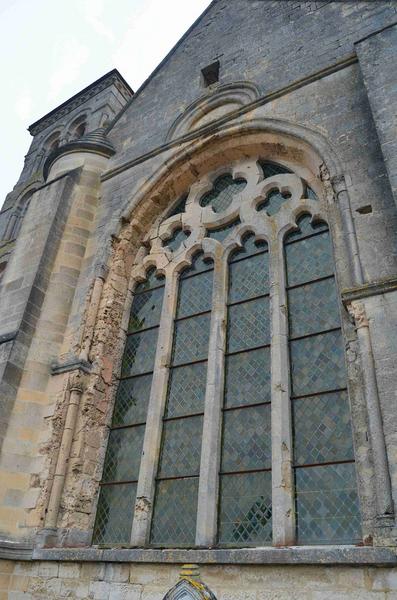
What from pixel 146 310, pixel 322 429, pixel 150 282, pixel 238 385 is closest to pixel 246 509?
pixel 322 429

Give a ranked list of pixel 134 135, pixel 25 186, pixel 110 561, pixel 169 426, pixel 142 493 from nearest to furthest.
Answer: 1. pixel 110 561
2. pixel 142 493
3. pixel 169 426
4. pixel 134 135
5. pixel 25 186

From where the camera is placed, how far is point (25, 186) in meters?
13.5

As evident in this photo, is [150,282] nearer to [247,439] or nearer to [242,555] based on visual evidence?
[247,439]

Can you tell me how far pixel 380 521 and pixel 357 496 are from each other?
57 centimetres

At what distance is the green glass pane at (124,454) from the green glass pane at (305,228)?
102 inches

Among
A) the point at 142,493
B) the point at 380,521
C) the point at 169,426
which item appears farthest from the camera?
the point at 169,426

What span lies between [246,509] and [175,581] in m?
0.78

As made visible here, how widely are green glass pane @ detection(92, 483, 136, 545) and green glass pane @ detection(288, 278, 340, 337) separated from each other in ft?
7.41

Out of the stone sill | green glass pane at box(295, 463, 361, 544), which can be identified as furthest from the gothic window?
the stone sill

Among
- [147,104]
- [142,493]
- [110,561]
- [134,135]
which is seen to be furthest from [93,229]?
[110,561]

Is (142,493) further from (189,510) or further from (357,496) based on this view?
(357,496)

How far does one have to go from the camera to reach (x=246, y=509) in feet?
13.7

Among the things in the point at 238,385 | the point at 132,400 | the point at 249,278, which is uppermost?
the point at 249,278

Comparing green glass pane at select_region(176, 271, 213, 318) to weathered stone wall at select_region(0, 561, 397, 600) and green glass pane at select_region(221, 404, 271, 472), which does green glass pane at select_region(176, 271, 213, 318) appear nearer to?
green glass pane at select_region(221, 404, 271, 472)
